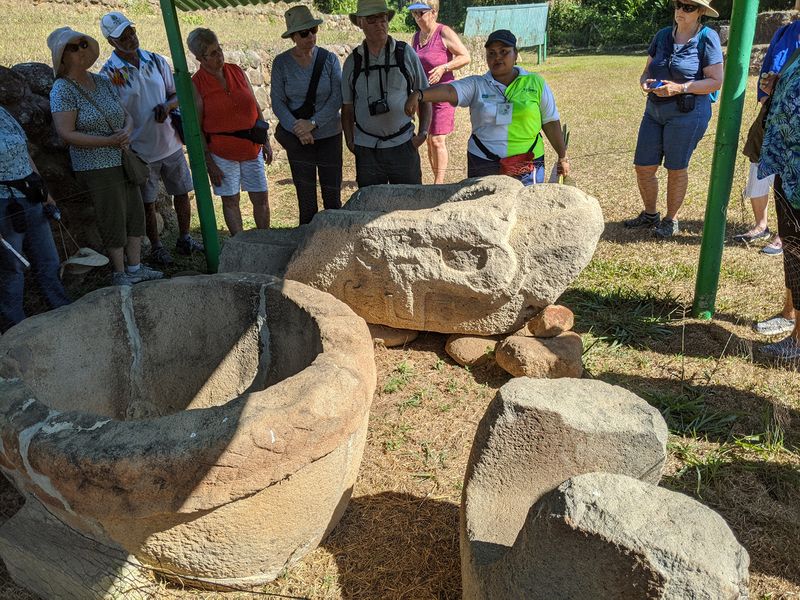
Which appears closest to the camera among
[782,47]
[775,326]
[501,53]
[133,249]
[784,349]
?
[784,349]

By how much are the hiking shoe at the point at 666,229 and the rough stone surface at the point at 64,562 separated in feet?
15.4

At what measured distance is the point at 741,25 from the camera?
3789mm

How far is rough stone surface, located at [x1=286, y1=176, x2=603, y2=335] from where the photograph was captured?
3.66 m

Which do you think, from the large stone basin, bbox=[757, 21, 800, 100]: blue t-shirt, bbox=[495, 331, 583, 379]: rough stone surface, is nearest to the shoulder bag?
the large stone basin

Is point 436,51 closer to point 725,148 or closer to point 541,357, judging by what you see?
point 725,148

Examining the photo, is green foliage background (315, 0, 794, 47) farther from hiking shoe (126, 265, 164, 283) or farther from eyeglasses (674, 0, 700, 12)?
hiking shoe (126, 265, 164, 283)

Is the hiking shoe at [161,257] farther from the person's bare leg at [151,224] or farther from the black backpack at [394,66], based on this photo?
the black backpack at [394,66]

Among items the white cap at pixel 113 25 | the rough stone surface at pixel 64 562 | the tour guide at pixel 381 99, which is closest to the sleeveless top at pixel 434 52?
the tour guide at pixel 381 99

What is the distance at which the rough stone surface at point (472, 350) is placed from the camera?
13.1 ft

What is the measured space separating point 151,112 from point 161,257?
115 cm

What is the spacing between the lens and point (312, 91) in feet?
15.6

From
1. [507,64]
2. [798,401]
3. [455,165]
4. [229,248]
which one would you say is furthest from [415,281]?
[455,165]

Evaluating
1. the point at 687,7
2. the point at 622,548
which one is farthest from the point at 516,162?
the point at 622,548

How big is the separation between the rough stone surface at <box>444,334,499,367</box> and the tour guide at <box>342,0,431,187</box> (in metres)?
1.44
